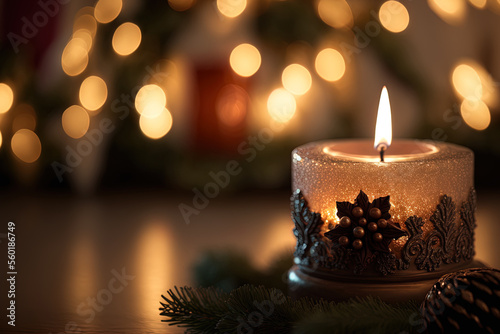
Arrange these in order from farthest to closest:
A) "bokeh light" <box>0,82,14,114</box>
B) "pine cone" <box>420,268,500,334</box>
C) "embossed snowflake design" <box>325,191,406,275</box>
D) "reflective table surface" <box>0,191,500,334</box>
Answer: "bokeh light" <box>0,82,14,114</box>
"reflective table surface" <box>0,191,500,334</box>
"embossed snowflake design" <box>325,191,406,275</box>
"pine cone" <box>420,268,500,334</box>

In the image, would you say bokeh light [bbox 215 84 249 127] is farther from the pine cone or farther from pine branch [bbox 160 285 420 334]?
the pine cone

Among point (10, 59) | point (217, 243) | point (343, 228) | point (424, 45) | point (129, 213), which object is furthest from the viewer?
point (424, 45)

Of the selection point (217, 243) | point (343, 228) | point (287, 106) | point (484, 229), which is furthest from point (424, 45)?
point (343, 228)

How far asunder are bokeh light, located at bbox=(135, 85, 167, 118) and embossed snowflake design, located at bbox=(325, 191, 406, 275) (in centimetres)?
90

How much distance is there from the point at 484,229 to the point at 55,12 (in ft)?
3.27

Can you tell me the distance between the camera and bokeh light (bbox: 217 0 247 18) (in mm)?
1404

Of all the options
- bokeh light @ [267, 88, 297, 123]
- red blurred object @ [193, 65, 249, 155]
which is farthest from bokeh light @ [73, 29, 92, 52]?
bokeh light @ [267, 88, 297, 123]

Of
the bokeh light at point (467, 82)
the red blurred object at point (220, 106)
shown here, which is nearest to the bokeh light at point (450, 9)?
the bokeh light at point (467, 82)

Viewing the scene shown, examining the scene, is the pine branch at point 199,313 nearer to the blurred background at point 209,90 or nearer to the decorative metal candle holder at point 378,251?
the decorative metal candle holder at point 378,251

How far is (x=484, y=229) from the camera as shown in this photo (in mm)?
1072

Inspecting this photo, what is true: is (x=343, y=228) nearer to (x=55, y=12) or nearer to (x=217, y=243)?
(x=217, y=243)

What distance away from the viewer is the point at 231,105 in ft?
4.71

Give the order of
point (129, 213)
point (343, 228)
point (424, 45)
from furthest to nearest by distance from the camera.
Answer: point (424, 45)
point (129, 213)
point (343, 228)

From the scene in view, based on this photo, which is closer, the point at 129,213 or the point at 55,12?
the point at 129,213
